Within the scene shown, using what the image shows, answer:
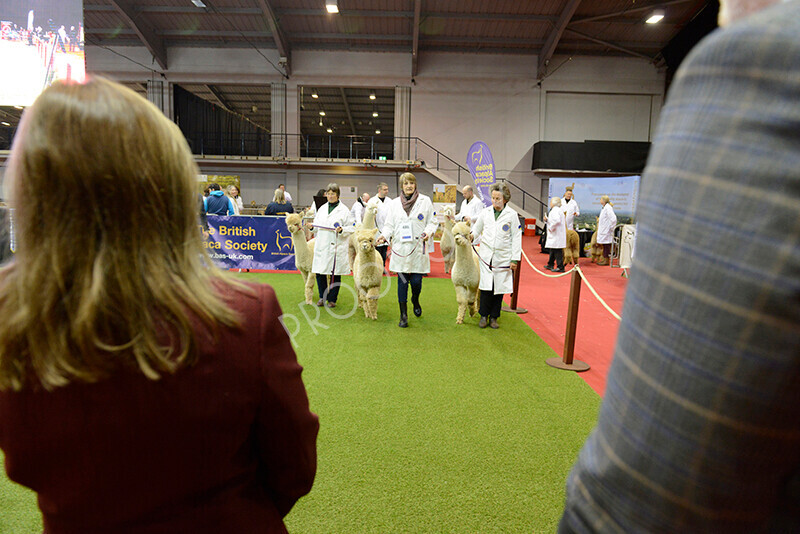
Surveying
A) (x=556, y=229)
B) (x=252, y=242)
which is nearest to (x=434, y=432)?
(x=252, y=242)

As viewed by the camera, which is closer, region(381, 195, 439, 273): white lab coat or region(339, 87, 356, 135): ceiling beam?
region(381, 195, 439, 273): white lab coat

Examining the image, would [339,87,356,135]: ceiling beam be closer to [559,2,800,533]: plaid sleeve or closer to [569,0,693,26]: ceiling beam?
[569,0,693,26]: ceiling beam

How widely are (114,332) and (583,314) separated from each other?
7171mm

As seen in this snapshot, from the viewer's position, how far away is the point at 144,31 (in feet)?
58.4

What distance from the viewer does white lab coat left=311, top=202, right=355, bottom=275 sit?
6.96 meters

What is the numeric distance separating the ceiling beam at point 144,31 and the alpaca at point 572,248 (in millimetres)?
16528

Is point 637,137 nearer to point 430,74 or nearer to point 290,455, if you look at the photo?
point 430,74

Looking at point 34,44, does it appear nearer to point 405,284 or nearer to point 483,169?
point 405,284

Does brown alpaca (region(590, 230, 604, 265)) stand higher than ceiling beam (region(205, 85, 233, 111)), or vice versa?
ceiling beam (region(205, 85, 233, 111))

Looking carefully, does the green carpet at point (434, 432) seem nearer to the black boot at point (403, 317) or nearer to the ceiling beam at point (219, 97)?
the black boot at point (403, 317)

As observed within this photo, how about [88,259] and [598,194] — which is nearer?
[88,259]

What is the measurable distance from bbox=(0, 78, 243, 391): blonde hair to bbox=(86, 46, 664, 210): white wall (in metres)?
20.2

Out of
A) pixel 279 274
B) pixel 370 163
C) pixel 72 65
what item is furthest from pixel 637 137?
pixel 72 65

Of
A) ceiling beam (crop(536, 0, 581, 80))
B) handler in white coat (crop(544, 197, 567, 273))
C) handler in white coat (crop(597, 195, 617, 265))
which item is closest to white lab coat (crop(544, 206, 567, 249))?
handler in white coat (crop(544, 197, 567, 273))
